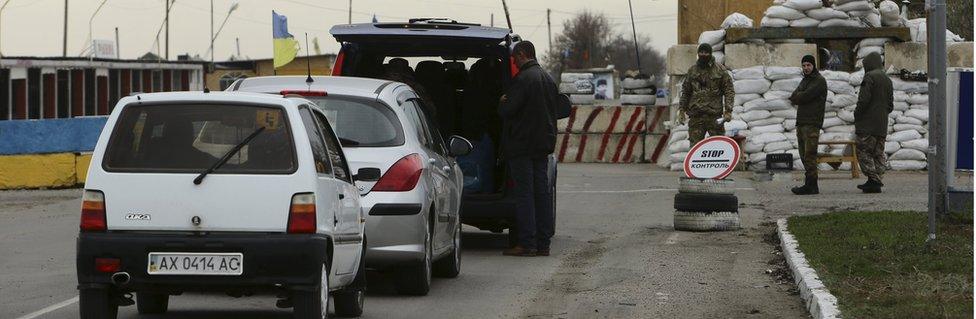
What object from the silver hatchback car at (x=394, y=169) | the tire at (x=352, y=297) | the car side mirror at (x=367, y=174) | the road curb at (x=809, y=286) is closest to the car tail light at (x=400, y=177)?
the silver hatchback car at (x=394, y=169)

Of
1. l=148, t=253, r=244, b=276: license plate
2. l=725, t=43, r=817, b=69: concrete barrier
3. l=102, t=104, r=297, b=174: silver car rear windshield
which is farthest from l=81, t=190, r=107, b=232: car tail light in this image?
l=725, t=43, r=817, b=69: concrete barrier

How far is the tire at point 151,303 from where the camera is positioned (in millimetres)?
9523

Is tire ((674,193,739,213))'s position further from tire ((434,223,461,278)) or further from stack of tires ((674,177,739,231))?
tire ((434,223,461,278))

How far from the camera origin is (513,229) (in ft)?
47.3

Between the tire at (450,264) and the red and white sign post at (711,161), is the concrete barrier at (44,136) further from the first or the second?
the tire at (450,264)

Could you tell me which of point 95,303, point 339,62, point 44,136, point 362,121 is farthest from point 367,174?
point 44,136

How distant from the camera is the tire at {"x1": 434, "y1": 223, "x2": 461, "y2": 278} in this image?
12.0m

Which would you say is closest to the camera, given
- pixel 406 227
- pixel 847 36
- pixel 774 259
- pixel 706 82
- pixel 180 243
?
pixel 180 243

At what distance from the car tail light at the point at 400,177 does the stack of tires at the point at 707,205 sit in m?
6.03

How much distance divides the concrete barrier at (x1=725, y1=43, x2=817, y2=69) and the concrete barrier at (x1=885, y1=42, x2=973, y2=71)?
128cm

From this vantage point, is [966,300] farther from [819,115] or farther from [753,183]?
[753,183]

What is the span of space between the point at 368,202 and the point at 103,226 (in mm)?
2674

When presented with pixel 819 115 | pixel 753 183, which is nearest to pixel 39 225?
pixel 819 115

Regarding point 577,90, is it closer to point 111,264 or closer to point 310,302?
point 310,302
